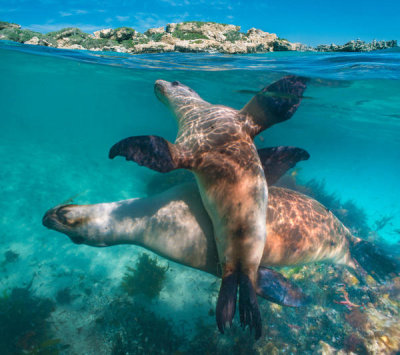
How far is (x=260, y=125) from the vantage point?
9.89 feet

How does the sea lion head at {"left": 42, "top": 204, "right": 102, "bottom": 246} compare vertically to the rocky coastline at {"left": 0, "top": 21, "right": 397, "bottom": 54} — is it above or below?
below

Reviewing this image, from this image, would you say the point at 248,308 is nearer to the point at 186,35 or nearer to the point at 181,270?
the point at 181,270

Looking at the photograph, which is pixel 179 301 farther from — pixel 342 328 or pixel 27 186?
pixel 27 186

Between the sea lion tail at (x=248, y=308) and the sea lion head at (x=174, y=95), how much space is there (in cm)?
268

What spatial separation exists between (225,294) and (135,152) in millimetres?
1662

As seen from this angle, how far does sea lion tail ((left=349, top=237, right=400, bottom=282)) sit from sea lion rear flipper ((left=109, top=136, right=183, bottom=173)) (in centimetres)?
377

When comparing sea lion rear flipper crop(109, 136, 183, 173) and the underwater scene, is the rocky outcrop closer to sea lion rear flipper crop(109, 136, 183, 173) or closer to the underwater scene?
the underwater scene

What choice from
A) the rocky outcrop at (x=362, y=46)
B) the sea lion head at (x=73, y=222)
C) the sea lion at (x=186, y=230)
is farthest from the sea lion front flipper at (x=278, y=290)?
the rocky outcrop at (x=362, y=46)

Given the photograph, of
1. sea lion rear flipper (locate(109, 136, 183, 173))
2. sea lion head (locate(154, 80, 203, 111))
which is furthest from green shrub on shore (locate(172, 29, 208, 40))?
sea lion rear flipper (locate(109, 136, 183, 173))

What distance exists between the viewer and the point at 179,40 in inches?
399

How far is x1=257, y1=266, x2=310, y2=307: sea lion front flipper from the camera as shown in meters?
2.54

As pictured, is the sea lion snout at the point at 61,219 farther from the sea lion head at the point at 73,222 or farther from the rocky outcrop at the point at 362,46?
the rocky outcrop at the point at 362,46

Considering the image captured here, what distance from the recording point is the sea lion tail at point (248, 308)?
85.7 inches

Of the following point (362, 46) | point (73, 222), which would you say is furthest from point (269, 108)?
point (362, 46)
